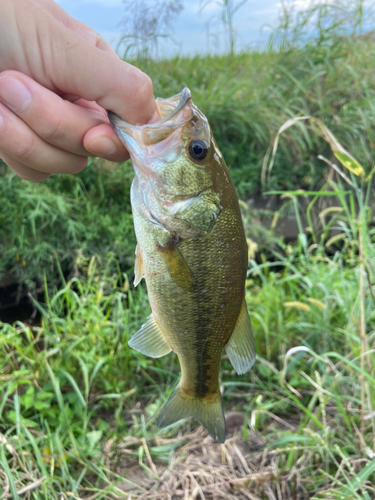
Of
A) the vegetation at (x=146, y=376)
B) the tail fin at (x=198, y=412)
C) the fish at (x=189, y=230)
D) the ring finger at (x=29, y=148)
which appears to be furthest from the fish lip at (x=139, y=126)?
the tail fin at (x=198, y=412)

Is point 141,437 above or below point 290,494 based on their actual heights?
above

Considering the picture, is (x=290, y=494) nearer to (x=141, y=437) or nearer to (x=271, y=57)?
(x=141, y=437)

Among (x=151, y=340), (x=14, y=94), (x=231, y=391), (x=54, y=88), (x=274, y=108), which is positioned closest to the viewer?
(x=14, y=94)

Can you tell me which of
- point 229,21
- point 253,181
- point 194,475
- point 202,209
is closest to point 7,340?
point 194,475

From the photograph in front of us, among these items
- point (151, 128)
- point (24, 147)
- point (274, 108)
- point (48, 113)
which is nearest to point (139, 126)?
point (151, 128)

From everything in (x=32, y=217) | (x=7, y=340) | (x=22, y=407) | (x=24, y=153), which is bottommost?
(x=22, y=407)

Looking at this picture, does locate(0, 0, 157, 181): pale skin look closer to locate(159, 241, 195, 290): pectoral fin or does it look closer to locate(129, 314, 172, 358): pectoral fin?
locate(159, 241, 195, 290): pectoral fin

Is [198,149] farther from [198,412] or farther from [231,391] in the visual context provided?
[231,391]
